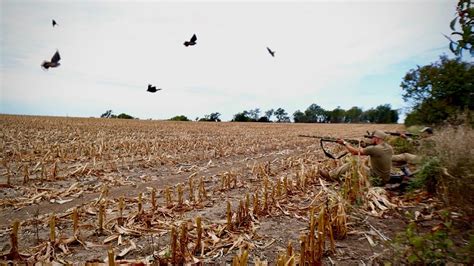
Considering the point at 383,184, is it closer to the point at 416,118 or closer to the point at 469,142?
the point at 469,142

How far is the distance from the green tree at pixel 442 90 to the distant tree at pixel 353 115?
8060 centimetres

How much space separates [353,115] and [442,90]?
85.9m

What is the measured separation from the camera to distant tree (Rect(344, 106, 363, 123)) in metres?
98.3

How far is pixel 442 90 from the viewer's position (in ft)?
59.3

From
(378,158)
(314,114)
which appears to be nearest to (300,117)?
(314,114)

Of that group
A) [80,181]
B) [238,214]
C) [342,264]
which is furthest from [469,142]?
[80,181]

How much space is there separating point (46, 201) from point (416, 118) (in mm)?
22769

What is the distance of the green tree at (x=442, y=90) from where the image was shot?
54.2ft

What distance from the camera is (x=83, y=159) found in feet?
33.8

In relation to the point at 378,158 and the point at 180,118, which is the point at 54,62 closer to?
the point at 378,158

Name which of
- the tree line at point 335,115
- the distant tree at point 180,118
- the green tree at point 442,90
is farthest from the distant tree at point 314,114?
the green tree at point 442,90

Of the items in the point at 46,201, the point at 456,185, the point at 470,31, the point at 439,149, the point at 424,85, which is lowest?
the point at 46,201

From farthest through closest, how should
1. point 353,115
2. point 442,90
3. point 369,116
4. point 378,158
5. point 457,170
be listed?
1. point 353,115
2. point 369,116
3. point 442,90
4. point 378,158
5. point 457,170

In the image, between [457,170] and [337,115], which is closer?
[457,170]
